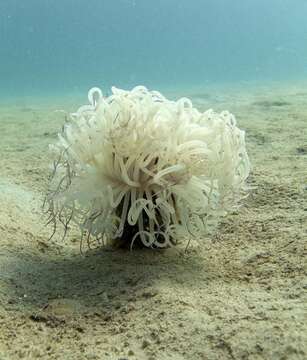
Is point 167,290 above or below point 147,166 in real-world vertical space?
below

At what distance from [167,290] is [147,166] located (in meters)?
0.73

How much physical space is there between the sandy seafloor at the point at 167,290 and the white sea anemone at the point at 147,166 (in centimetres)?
24

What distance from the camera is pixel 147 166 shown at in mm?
2594

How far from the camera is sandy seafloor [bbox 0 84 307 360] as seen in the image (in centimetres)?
171

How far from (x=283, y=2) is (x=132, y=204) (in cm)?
8237

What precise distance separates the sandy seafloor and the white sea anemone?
0.24 metres

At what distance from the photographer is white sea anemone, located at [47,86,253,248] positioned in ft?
8.36

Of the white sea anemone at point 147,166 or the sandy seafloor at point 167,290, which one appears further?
the white sea anemone at point 147,166

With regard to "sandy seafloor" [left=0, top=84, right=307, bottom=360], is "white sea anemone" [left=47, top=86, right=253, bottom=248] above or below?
above

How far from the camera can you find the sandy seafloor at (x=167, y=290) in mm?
1705

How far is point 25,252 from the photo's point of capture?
2.79 m

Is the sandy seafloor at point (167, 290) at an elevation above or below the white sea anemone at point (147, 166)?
below

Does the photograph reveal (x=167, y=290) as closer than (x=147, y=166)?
Yes

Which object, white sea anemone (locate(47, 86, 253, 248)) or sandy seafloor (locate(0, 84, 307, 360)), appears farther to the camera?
white sea anemone (locate(47, 86, 253, 248))
